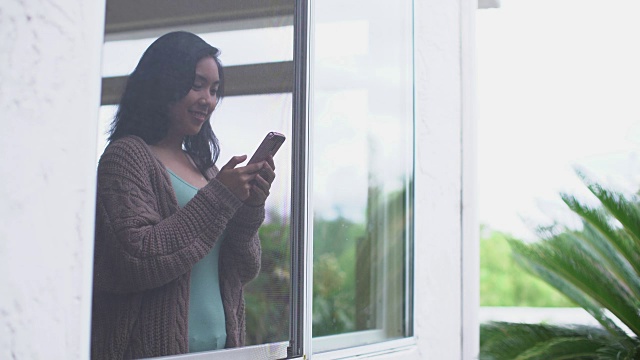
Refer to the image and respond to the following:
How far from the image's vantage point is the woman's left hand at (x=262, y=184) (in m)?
2.32

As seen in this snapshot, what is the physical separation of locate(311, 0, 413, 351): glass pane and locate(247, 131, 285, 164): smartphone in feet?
0.73

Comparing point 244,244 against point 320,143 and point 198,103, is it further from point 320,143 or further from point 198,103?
point 320,143

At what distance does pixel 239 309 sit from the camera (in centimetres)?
227

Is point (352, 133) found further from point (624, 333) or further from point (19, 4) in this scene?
point (624, 333)

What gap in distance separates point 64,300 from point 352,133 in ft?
4.82

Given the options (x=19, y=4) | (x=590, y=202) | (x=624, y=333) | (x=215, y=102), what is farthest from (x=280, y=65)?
(x=624, y=333)

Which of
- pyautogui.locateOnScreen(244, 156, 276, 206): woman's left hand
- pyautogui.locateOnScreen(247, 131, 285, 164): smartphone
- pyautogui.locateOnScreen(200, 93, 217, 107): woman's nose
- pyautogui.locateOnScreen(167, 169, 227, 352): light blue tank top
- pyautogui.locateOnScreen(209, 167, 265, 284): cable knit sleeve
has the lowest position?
pyautogui.locateOnScreen(167, 169, 227, 352): light blue tank top

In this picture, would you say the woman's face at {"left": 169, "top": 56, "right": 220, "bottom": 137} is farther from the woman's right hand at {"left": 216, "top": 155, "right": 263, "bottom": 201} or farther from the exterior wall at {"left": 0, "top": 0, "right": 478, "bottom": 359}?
the exterior wall at {"left": 0, "top": 0, "right": 478, "bottom": 359}

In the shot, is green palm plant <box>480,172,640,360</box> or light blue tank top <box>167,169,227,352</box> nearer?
light blue tank top <box>167,169,227,352</box>

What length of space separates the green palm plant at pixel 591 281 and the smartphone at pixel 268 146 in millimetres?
1846

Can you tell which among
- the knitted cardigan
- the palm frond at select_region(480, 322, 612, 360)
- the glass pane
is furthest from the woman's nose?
the palm frond at select_region(480, 322, 612, 360)

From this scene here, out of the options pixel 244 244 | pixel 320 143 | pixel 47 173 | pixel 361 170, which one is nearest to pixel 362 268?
pixel 361 170

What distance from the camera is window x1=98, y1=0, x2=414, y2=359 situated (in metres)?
2.18

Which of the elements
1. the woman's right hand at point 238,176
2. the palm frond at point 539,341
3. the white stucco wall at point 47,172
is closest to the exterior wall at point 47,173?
the white stucco wall at point 47,172
